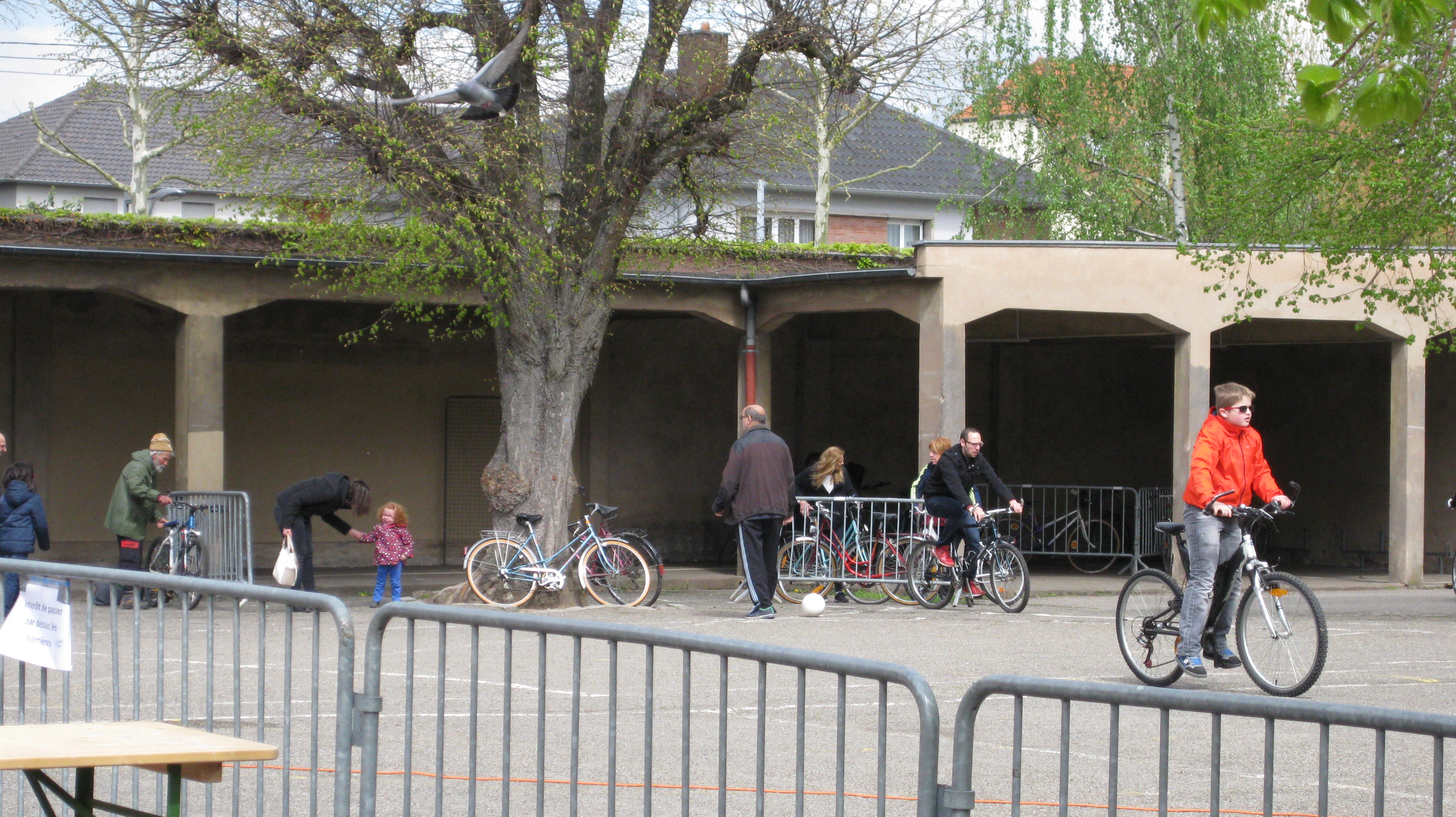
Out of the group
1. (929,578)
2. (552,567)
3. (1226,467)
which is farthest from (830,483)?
(1226,467)

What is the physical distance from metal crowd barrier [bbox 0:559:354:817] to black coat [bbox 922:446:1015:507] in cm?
897

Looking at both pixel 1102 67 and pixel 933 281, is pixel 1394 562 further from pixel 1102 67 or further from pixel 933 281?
pixel 1102 67

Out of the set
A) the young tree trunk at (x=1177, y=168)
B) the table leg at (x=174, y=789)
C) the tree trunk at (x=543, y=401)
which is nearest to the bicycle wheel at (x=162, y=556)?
the tree trunk at (x=543, y=401)

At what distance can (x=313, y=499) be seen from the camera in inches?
559

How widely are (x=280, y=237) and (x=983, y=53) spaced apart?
58.5 ft

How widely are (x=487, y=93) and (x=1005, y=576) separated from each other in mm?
6426

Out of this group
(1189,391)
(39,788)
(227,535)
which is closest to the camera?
(39,788)

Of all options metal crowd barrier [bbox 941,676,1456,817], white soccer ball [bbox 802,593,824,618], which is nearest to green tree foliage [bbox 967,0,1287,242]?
white soccer ball [bbox 802,593,824,618]

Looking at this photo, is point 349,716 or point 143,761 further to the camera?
point 349,716

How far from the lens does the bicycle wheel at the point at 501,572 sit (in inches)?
554

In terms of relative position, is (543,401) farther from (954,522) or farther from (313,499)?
(954,522)

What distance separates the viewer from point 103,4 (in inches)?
525

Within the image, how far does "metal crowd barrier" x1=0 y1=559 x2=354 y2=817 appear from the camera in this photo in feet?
14.6

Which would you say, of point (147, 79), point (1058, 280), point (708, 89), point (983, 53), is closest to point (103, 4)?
point (147, 79)
